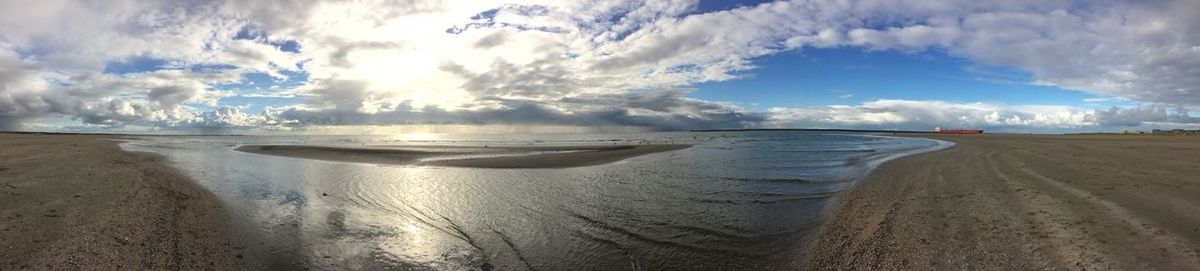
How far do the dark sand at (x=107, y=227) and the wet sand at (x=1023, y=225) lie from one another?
430 inches

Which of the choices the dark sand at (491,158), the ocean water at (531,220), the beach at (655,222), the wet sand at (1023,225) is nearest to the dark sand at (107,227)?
the beach at (655,222)

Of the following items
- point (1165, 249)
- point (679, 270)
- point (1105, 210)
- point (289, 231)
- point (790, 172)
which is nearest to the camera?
point (1165, 249)

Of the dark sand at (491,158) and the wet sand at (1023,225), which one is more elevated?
the wet sand at (1023,225)

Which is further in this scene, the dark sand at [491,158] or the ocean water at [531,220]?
the dark sand at [491,158]

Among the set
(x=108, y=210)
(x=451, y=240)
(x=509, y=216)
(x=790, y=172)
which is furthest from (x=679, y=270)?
(x=790, y=172)

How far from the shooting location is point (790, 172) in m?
22.9

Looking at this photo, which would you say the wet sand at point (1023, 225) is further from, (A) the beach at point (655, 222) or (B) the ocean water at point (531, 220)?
(B) the ocean water at point (531, 220)

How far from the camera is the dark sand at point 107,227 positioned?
783 cm

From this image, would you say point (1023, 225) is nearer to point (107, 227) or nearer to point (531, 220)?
point (531, 220)

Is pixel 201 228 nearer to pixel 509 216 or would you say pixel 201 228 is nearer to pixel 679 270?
pixel 509 216

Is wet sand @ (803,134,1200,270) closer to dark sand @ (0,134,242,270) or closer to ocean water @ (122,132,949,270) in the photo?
ocean water @ (122,132,949,270)

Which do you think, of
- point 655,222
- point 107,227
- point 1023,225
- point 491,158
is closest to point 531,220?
point 655,222

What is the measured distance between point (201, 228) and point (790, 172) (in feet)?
69.9

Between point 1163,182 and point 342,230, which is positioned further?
point 1163,182
